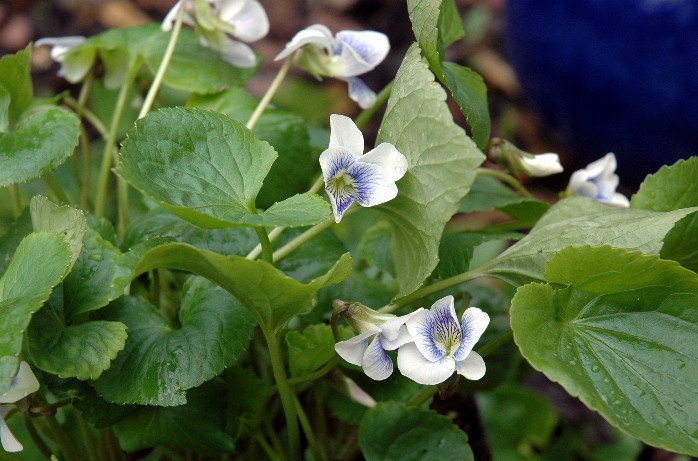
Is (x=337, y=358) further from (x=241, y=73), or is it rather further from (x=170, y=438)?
(x=241, y=73)

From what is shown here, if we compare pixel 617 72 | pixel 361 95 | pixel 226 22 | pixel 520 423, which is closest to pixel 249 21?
pixel 226 22

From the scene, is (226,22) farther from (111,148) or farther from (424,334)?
(424,334)

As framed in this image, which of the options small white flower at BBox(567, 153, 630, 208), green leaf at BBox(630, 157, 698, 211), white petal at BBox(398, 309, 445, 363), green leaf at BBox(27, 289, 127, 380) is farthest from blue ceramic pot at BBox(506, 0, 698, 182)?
green leaf at BBox(27, 289, 127, 380)

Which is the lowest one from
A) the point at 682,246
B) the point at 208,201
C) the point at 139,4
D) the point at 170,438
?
the point at 139,4

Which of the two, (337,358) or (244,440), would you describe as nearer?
(337,358)

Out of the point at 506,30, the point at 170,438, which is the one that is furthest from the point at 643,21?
the point at 170,438

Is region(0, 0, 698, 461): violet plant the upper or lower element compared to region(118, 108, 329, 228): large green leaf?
lower

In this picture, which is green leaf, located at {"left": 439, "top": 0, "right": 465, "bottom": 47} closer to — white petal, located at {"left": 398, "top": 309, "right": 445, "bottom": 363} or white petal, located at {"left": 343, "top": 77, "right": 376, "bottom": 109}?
white petal, located at {"left": 343, "top": 77, "right": 376, "bottom": 109}
